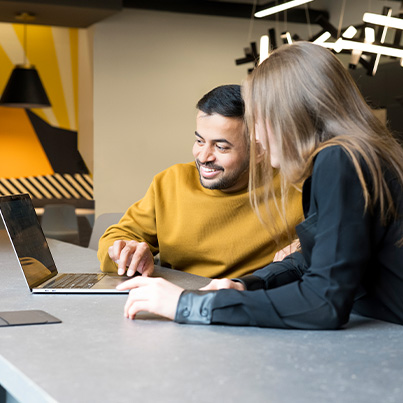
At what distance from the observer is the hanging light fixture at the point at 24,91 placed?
17.7ft

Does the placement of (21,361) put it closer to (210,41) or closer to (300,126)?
(300,126)

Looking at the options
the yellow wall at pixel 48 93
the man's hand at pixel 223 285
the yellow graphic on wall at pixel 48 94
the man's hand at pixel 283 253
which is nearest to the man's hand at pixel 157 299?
the man's hand at pixel 223 285

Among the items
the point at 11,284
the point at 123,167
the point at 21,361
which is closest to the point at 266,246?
the point at 11,284

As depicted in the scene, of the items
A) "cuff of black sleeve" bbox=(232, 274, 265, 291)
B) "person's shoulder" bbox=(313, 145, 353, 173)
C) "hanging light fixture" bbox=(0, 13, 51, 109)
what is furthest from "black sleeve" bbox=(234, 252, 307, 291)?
"hanging light fixture" bbox=(0, 13, 51, 109)

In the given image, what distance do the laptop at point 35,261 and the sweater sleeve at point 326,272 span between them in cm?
46

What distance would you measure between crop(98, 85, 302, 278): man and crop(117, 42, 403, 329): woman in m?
0.71

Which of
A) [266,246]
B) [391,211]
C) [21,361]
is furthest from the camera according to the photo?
[266,246]

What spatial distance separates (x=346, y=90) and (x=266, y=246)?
88 centimetres

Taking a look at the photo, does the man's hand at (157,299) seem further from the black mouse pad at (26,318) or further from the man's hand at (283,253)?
the man's hand at (283,253)

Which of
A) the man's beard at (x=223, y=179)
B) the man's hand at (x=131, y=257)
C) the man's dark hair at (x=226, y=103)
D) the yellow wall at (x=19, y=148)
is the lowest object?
the yellow wall at (x=19, y=148)

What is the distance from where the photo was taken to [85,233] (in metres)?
5.98

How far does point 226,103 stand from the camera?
6.49 feet

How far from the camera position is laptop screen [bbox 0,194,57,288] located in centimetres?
152

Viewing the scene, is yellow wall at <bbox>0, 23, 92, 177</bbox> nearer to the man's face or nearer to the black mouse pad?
the man's face
